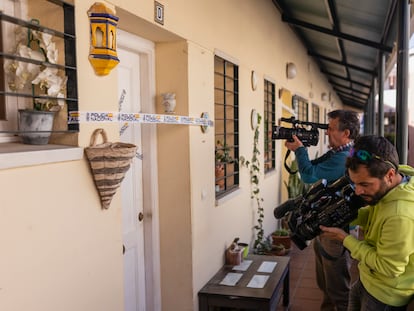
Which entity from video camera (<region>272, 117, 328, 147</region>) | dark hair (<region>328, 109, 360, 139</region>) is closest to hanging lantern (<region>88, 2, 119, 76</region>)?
video camera (<region>272, 117, 328, 147</region>)

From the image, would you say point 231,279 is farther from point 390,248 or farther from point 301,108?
point 301,108

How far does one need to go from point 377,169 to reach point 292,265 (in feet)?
10.2

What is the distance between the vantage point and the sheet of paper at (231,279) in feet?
9.82

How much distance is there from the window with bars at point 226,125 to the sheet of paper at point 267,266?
0.65 meters

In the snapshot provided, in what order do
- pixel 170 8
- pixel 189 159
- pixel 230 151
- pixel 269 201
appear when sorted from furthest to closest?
pixel 269 201 → pixel 230 151 → pixel 189 159 → pixel 170 8

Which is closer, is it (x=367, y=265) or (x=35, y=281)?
(x=35, y=281)

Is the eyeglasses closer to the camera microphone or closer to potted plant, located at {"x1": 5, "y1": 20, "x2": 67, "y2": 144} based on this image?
the camera microphone

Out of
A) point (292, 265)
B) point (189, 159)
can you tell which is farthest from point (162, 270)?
point (292, 265)

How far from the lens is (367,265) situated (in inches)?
65.7

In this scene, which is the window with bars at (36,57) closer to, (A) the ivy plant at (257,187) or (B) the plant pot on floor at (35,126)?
(B) the plant pot on floor at (35,126)

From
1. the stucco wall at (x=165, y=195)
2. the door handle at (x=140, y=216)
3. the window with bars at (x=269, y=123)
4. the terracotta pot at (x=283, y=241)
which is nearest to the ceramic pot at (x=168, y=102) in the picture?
the stucco wall at (x=165, y=195)

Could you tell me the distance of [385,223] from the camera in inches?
61.0

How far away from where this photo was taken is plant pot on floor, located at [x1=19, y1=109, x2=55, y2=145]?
1.50 metres

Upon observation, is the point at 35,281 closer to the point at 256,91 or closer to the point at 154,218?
the point at 154,218
